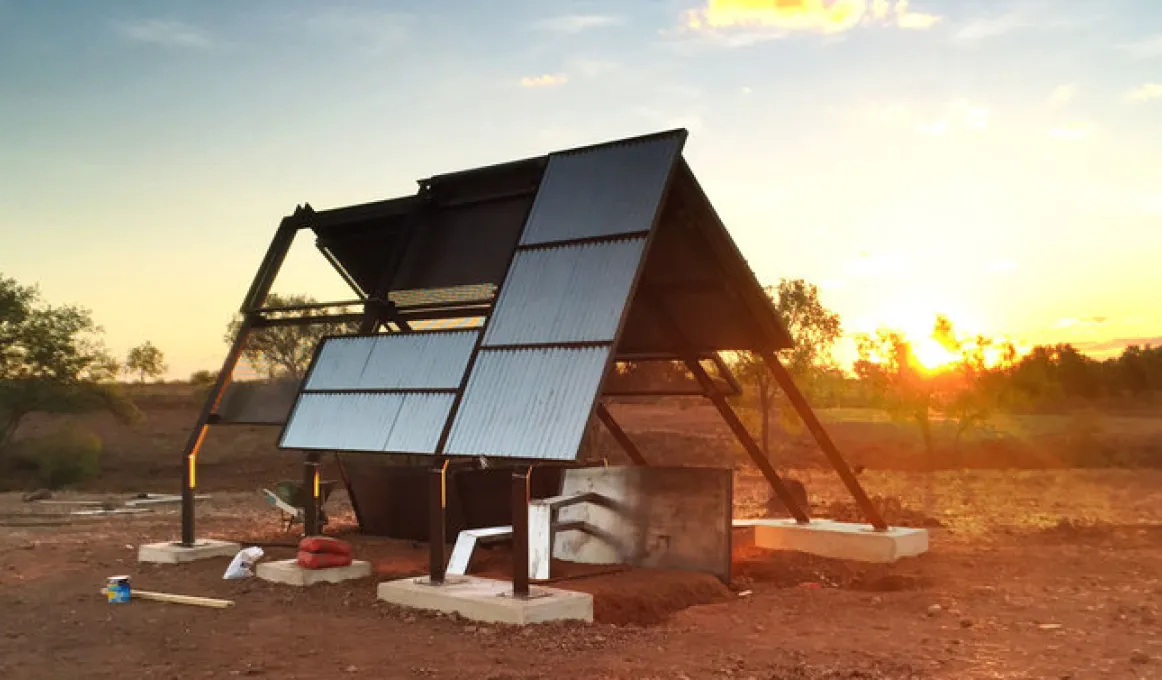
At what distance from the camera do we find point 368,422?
12445 mm

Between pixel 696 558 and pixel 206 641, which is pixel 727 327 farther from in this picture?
pixel 206 641

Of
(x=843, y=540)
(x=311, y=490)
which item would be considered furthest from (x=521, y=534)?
(x=843, y=540)

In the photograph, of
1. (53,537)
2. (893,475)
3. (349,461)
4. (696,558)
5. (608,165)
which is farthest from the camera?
(893,475)

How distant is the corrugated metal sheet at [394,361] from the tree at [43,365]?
3808 cm

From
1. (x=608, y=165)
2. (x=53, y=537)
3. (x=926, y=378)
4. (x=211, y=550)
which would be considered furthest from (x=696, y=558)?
(x=926, y=378)

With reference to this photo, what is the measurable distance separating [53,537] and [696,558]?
42.0 feet

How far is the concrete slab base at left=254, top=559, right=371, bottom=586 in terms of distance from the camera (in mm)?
12102

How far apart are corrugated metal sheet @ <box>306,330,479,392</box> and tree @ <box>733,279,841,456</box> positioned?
22.8 m

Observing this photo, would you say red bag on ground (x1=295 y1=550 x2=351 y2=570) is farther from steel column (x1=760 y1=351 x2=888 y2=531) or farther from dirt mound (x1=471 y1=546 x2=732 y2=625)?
steel column (x1=760 y1=351 x2=888 y2=531)

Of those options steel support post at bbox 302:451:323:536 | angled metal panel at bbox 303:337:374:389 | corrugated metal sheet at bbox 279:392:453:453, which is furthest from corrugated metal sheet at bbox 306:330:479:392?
steel support post at bbox 302:451:323:536

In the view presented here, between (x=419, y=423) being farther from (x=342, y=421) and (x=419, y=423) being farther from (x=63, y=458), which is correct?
(x=63, y=458)

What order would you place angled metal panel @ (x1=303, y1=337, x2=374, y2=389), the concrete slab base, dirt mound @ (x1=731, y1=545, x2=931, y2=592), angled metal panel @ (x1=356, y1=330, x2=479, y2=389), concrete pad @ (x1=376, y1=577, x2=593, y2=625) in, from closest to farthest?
concrete pad @ (x1=376, y1=577, x2=593, y2=625)
angled metal panel @ (x1=356, y1=330, x2=479, y2=389)
the concrete slab base
dirt mound @ (x1=731, y1=545, x2=931, y2=592)
angled metal panel @ (x1=303, y1=337, x2=374, y2=389)

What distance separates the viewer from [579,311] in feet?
35.2

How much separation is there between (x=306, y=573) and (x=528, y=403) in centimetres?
392
